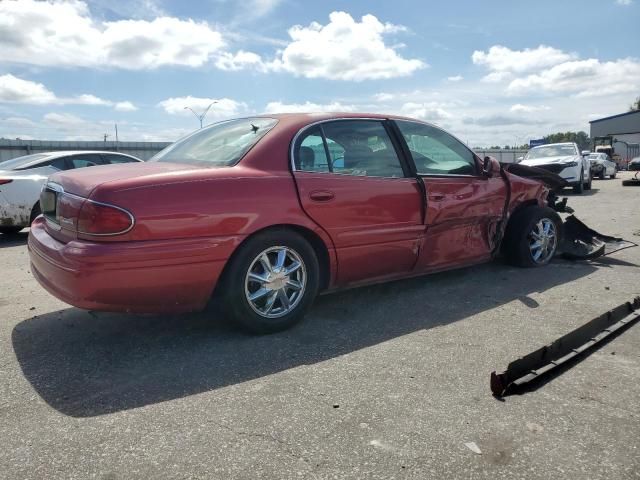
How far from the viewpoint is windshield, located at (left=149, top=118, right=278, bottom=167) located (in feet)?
11.5

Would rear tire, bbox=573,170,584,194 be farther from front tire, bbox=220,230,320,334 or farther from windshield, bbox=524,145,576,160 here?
front tire, bbox=220,230,320,334

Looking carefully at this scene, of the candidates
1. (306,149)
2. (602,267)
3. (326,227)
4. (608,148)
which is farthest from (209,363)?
(608,148)

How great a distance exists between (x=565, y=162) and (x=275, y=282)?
1444 cm

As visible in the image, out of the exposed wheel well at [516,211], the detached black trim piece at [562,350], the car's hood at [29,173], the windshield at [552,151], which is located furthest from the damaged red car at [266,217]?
the windshield at [552,151]

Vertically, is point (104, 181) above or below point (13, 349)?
above

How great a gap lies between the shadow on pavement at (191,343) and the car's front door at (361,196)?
0.36 meters

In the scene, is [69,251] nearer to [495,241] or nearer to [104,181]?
[104,181]

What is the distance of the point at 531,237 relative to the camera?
5320 millimetres

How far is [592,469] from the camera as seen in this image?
1.99 metres

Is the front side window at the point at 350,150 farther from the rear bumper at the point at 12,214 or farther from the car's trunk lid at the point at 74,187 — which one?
the rear bumper at the point at 12,214

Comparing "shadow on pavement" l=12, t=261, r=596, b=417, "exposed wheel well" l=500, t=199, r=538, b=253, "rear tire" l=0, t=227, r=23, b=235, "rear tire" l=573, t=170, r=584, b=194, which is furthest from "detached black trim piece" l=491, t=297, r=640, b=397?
"rear tire" l=573, t=170, r=584, b=194

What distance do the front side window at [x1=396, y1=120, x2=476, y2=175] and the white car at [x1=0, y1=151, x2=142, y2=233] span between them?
5.79 meters

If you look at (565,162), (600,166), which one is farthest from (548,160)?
(600,166)

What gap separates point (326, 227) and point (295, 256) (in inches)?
12.1
